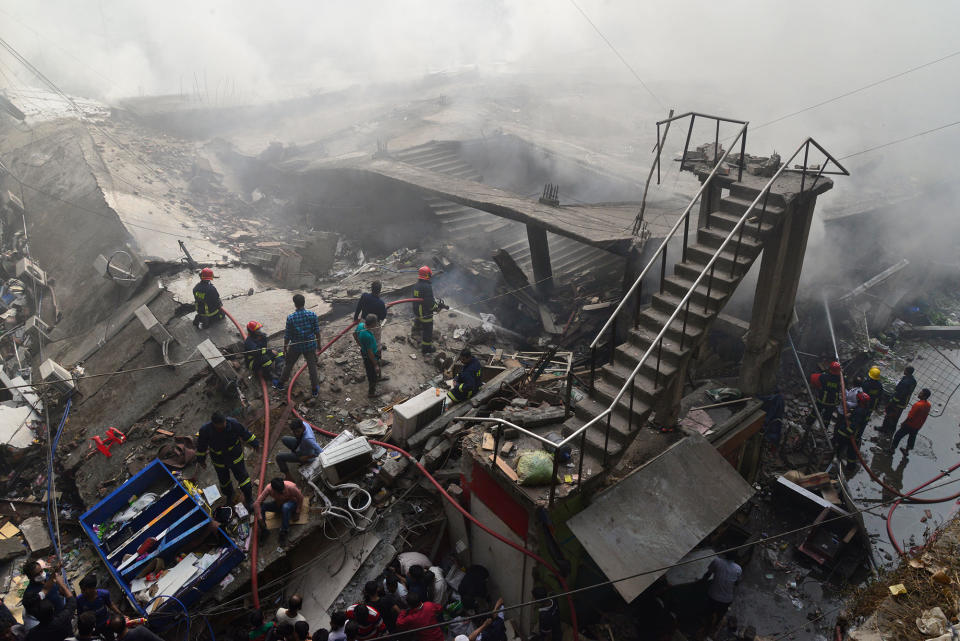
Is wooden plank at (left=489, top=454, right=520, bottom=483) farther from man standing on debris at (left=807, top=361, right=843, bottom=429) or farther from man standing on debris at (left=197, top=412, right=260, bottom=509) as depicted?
man standing on debris at (left=807, top=361, right=843, bottom=429)

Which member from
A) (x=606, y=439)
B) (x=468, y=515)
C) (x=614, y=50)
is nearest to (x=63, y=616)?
(x=468, y=515)

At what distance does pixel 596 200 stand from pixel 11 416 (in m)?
14.9

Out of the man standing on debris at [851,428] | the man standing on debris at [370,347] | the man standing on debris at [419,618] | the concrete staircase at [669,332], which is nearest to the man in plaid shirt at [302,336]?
the man standing on debris at [370,347]

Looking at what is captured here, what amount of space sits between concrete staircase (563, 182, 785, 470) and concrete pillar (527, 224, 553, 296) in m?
4.88

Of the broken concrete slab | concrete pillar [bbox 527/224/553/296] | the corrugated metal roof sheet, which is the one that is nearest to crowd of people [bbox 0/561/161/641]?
the broken concrete slab

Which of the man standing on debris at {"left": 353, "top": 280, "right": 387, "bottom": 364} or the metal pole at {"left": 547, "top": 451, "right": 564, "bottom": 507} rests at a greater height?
the man standing on debris at {"left": 353, "top": 280, "right": 387, "bottom": 364}

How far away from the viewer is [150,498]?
6809 mm

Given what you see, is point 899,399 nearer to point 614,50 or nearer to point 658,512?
point 658,512

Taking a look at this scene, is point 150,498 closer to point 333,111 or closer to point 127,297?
point 127,297

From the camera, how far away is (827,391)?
372 inches

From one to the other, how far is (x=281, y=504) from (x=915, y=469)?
10468 millimetres

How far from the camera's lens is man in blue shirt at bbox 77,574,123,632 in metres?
5.48

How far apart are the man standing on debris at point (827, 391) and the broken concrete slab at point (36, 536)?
11996 millimetres

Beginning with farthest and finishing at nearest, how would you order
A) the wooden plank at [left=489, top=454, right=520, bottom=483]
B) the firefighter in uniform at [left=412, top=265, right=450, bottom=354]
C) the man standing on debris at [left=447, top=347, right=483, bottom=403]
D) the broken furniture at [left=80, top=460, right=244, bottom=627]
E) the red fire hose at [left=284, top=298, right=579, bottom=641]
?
1. the firefighter in uniform at [left=412, top=265, right=450, bottom=354]
2. the man standing on debris at [left=447, top=347, right=483, bottom=403]
3. the broken furniture at [left=80, top=460, right=244, bottom=627]
4. the red fire hose at [left=284, top=298, right=579, bottom=641]
5. the wooden plank at [left=489, top=454, right=520, bottom=483]
